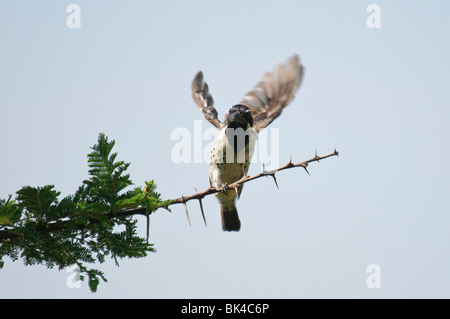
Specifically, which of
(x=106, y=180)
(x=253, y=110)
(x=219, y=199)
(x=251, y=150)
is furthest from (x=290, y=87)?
(x=106, y=180)

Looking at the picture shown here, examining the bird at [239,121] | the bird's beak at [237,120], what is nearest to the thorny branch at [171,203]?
the bird at [239,121]

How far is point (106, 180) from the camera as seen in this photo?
11.8 feet

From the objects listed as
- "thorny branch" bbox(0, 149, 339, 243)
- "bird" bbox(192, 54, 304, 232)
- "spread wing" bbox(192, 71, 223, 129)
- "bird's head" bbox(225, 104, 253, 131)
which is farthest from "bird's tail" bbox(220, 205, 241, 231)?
"thorny branch" bbox(0, 149, 339, 243)

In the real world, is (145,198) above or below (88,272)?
above

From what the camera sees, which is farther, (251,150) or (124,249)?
(251,150)

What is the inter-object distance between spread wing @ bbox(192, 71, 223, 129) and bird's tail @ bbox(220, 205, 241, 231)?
1.47m

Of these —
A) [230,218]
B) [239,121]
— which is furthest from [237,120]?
[230,218]

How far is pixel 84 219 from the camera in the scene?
3438mm

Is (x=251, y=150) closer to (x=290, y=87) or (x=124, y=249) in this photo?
(x=290, y=87)

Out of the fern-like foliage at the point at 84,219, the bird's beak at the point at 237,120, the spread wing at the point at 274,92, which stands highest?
the spread wing at the point at 274,92

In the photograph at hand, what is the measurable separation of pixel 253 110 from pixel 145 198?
231 inches

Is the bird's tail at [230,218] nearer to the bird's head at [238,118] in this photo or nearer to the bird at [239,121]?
the bird at [239,121]

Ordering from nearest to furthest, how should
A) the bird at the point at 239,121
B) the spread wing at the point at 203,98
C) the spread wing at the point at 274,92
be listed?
1. the bird at the point at 239,121
2. the spread wing at the point at 274,92
3. the spread wing at the point at 203,98

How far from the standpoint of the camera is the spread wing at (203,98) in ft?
30.7
